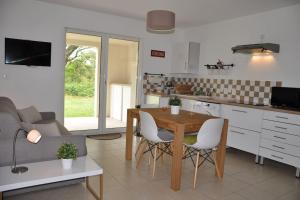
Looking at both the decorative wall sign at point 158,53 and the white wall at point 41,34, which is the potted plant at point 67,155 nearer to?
the white wall at point 41,34

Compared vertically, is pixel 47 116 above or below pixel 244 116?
below

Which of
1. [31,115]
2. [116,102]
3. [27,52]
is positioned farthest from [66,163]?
[116,102]

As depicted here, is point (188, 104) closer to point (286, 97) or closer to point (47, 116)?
point (286, 97)

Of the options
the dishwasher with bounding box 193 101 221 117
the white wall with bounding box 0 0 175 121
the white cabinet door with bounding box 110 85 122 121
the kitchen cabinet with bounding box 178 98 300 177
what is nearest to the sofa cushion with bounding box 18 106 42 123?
the white wall with bounding box 0 0 175 121

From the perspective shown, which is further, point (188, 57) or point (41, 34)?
point (188, 57)

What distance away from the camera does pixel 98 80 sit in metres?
4.96

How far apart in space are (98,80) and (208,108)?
2229mm

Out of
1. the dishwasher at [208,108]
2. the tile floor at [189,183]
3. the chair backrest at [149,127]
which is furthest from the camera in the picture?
the dishwasher at [208,108]

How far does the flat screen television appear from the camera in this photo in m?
4.00

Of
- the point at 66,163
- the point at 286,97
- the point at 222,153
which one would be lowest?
the point at 222,153

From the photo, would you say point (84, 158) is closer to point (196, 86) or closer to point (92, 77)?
point (92, 77)

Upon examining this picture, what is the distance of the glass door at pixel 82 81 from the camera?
15.4 feet

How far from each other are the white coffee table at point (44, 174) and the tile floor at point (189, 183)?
40 centimetres

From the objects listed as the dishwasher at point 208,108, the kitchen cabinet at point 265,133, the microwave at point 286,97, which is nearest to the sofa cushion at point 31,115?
the dishwasher at point 208,108
